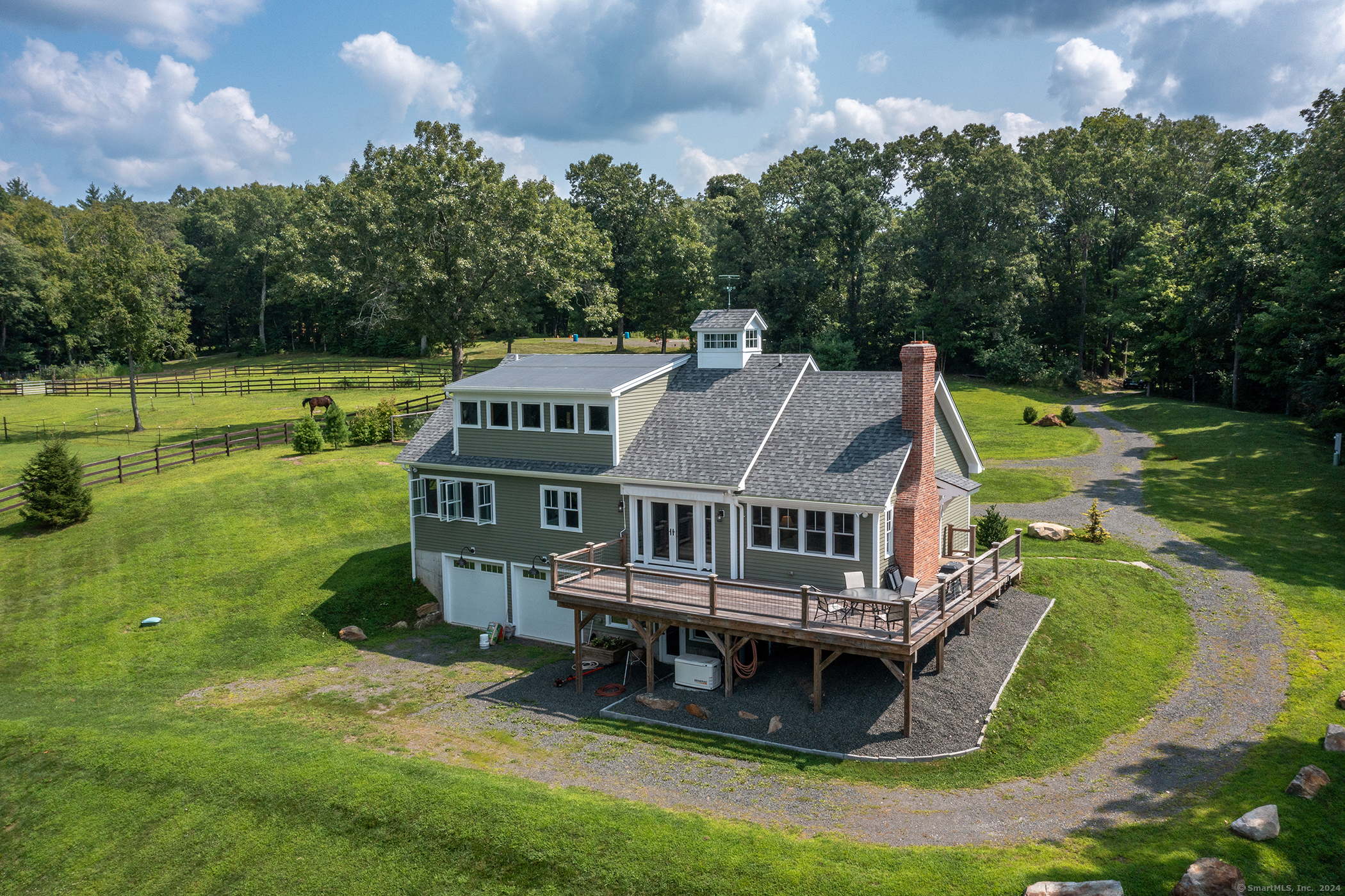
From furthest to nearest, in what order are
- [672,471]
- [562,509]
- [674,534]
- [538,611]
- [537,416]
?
1. [538,611]
2. [537,416]
3. [562,509]
4. [674,534]
5. [672,471]

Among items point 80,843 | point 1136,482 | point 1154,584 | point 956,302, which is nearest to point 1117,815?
point 1154,584

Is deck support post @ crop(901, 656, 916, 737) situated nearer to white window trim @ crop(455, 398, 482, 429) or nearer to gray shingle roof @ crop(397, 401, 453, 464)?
white window trim @ crop(455, 398, 482, 429)

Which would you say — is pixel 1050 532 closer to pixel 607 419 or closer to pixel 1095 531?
pixel 1095 531

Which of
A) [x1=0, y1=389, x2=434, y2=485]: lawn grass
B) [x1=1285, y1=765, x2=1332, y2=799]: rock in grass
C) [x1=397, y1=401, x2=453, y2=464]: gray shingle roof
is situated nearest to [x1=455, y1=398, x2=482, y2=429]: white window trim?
[x1=397, y1=401, x2=453, y2=464]: gray shingle roof

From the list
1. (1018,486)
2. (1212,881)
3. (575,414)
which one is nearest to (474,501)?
(575,414)

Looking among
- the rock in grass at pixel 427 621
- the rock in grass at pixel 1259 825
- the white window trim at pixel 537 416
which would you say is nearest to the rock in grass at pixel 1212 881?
the rock in grass at pixel 1259 825

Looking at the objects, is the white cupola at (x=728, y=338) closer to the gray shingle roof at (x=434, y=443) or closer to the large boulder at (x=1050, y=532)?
the gray shingle roof at (x=434, y=443)
